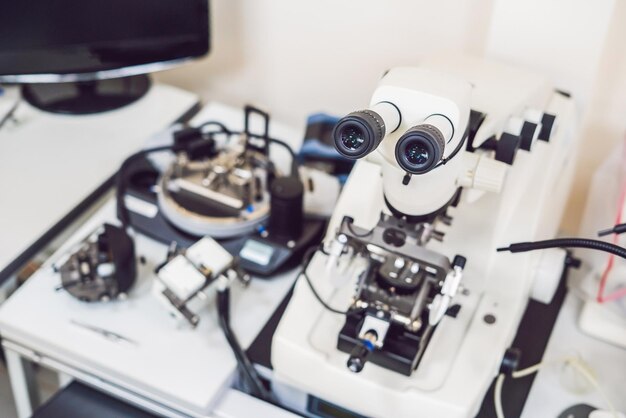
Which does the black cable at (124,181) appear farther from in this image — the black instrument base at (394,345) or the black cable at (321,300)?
the black instrument base at (394,345)

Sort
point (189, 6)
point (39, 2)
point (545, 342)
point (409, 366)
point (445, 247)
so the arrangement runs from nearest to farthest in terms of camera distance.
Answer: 1. point (409, 366)
2. point (445, 247)
3. point (545, 342)
4. point (39, 2)
5. point (189, 6)

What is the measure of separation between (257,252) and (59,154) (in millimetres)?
517

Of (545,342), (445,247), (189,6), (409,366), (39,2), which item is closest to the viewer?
(409,366)

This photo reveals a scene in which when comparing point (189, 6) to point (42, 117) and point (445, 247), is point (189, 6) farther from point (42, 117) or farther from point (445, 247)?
point (445, 247)

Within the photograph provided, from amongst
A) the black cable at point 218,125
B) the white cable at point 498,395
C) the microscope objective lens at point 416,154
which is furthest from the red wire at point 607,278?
the black cable at point 218,125

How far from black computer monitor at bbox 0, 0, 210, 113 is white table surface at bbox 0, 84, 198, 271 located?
0.04 metres

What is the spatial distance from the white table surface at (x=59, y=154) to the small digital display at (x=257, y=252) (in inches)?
14.3

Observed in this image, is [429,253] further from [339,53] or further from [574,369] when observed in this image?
[339,53]

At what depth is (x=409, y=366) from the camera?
1168mm

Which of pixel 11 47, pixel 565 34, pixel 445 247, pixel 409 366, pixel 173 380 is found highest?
pixel 565 34

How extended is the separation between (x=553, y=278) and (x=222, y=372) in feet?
1.87

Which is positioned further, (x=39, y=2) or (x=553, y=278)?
(x=39, y=2)

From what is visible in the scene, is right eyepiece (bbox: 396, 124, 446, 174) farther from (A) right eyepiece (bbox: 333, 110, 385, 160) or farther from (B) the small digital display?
(B) the small digital display

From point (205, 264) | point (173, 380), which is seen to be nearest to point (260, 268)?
point (205, 264)
